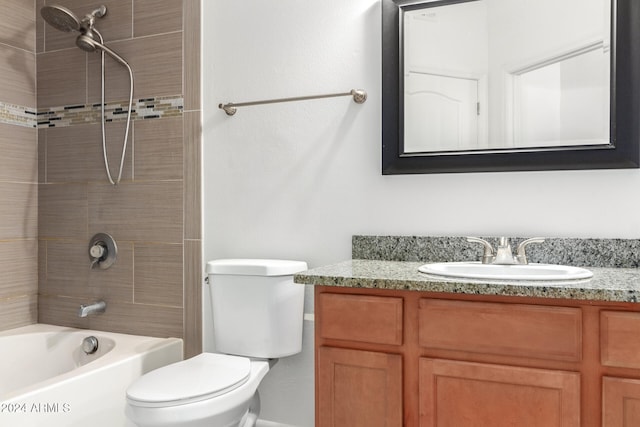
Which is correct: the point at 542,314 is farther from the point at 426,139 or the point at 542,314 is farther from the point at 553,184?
the point at 426,139

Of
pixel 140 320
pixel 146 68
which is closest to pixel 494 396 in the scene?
pixel 140 320

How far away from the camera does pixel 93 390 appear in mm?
1820

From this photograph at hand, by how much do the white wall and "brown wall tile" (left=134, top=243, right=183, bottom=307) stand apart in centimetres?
19

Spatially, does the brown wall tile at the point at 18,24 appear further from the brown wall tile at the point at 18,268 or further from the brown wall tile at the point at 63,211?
the brown wall tile at the point at 18,268

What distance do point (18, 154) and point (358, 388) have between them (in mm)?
2126

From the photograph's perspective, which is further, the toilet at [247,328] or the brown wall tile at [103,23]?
the brown wall tile at [103,23]

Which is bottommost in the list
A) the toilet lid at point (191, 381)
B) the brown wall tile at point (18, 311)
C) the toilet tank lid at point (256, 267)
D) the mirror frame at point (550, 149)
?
the toilet lid at point (191, 381)

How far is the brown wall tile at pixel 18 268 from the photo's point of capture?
8.00 ft

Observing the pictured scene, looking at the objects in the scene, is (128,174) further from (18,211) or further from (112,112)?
(18,211)

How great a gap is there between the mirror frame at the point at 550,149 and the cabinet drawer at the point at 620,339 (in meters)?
0.64

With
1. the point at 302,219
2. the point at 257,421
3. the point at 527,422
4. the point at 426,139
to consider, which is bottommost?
the point at 257,421

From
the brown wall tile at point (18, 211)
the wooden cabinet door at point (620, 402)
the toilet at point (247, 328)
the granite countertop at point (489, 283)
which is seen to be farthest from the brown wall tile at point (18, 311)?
the wooden cabinet door at point (620, 402)

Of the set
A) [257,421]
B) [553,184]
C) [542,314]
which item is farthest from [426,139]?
[257,421]

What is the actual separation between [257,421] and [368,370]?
95 cm
